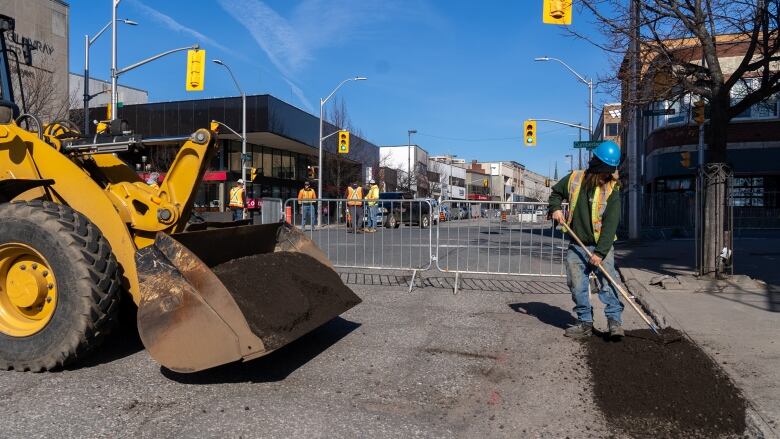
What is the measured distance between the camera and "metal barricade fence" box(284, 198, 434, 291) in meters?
9.34

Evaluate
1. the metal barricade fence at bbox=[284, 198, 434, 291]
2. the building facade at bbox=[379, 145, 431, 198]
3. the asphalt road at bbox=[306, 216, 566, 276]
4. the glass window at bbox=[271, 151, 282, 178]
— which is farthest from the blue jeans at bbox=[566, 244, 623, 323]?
the building facade at bbox=[379, 145, 431, 198]

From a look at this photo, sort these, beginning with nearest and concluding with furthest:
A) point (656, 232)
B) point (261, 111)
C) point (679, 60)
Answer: point (679, 60) < point (656, 232) < point (261, 111)

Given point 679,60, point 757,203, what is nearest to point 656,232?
point 757,203

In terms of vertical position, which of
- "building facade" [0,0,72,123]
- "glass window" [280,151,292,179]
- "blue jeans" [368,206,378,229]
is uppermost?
"building facade" [0,0,72,123]

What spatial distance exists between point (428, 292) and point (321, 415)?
4593 millimetres

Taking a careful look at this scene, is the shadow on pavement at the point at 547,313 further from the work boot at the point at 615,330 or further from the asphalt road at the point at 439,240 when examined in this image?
the asphalt road at the point at 439,240

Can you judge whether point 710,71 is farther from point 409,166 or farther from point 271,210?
point 409,166

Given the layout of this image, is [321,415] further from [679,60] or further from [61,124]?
[679,60]

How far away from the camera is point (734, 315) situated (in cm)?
644

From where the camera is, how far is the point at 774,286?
26.8 ft

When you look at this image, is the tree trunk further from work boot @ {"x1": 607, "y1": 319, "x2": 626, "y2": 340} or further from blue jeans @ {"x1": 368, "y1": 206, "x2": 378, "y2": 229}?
blue jeans @ {"x1": 368, "y1": 206, "x2": 378, "y2": 229}

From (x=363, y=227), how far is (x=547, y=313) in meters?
3.69

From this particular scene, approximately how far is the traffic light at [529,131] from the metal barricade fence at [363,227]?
2175 centimetres

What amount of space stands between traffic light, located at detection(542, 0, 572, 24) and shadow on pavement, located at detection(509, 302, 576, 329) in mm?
7158
